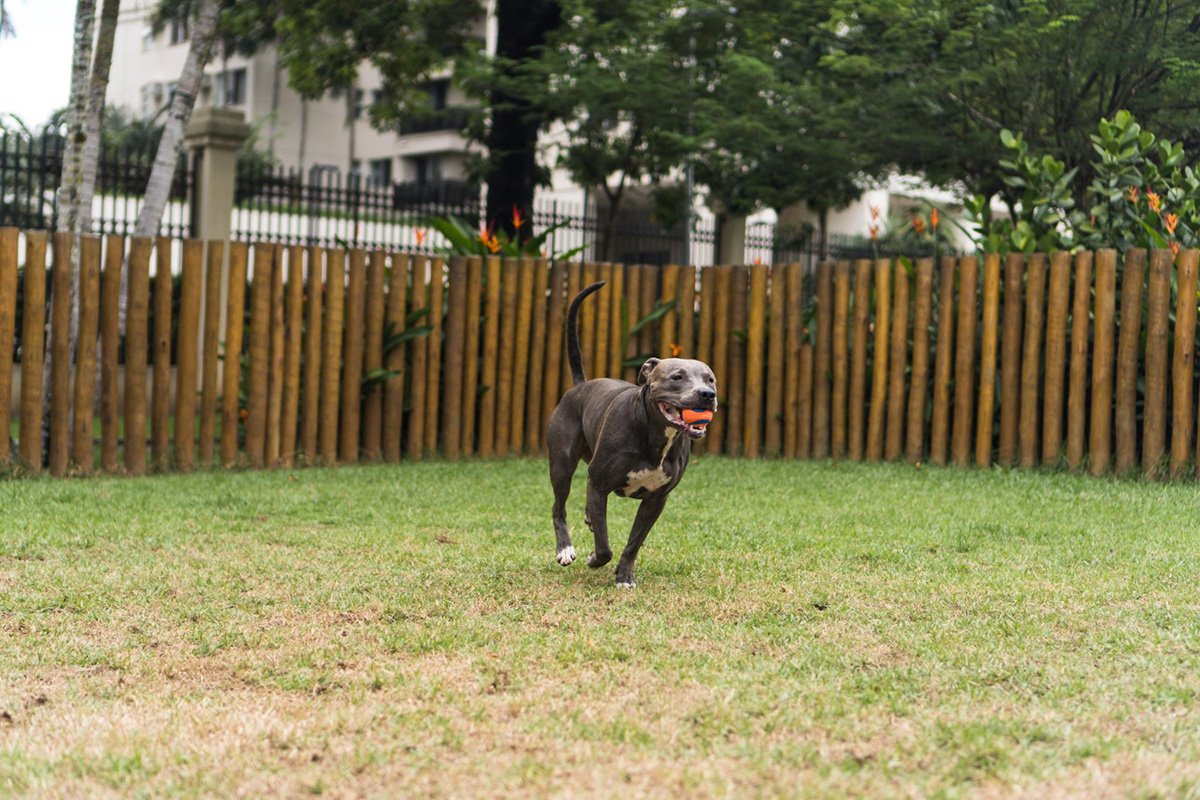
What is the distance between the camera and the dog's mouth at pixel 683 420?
197 inches

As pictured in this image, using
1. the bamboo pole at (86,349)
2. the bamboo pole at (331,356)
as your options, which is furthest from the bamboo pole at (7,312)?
the bamboo pole at (331,356)

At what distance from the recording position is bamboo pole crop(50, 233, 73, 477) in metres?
8.83

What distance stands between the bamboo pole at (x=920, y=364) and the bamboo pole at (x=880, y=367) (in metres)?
0.22

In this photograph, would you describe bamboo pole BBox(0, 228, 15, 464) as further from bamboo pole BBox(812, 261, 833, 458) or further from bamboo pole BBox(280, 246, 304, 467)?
bamboo pole BBox(812, 261, 833, 458)

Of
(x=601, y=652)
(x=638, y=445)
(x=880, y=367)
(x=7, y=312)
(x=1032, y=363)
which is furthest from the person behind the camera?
(x=880, y=367)

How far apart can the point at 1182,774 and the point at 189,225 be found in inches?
540

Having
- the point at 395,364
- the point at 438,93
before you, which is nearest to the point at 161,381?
the point at 395,364

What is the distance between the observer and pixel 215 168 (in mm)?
14469

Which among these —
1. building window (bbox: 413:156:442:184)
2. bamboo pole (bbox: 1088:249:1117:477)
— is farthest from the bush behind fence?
building window (bbox: 413:156:442:184)

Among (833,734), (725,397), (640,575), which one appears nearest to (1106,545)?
(640,575)

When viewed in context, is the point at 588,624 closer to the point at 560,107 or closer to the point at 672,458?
the point at 672,458

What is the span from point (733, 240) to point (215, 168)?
30.9 ft

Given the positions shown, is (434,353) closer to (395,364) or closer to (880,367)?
(395,364)

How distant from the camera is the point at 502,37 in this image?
618 inches
